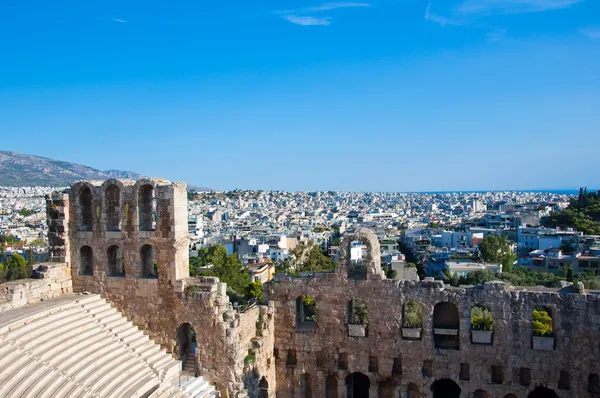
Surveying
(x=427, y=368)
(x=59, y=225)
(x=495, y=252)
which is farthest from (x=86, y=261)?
(x=495, y=252)

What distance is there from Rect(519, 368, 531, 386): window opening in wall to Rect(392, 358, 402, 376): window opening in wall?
4.14 m

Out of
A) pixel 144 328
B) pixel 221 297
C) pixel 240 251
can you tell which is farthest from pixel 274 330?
pixel 240 251

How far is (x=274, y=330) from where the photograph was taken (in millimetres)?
20484

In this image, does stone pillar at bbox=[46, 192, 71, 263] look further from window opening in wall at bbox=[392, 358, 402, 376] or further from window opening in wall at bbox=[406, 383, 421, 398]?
window opening in wall at bbox=[406, 383, 421, 398]

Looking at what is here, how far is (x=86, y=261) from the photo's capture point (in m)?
20.7

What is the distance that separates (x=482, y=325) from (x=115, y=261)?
18.4 m

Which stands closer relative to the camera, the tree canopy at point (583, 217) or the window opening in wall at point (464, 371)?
the window opening in wall at point (464, 371)

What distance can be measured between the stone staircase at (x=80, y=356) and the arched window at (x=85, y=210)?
298 centimetres

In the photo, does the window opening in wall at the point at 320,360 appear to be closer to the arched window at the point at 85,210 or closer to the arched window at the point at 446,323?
the arched window at the point at 446,323

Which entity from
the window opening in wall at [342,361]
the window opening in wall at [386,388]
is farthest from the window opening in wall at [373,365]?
the window opening in wall at [342,361]

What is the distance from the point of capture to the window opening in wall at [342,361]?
777 inches

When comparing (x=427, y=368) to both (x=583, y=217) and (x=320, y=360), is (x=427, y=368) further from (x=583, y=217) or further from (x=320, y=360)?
(x=583, y=217)

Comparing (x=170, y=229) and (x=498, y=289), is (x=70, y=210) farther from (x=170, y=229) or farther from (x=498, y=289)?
(x=498, y=289)

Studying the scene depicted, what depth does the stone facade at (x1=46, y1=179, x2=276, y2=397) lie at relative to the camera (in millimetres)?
18094
